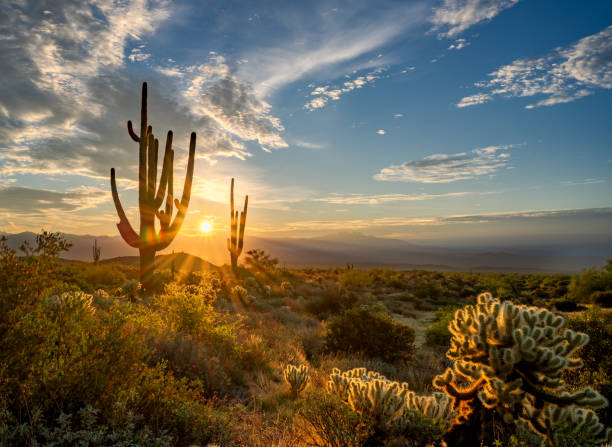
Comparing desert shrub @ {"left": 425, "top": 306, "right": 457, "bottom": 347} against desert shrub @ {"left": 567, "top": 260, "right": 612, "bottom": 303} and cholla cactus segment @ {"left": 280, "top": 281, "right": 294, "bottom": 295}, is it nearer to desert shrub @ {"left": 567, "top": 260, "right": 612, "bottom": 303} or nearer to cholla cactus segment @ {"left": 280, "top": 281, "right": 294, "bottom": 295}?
cholla cactus segment @ {"left": 280, "top": 281, "right": 294, "bottom": 295}

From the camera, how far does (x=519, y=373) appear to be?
2.69 metres

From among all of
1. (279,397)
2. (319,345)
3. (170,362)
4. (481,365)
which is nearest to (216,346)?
(170,362)

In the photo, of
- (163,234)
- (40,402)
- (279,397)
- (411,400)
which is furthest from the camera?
(163,234)

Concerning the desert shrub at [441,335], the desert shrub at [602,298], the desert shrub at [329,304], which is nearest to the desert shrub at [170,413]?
the desert shrub at [441,335]

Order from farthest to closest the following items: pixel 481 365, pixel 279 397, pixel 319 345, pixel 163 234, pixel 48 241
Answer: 1. pixel 163 234
2. pixel 319 345
3. pixel 279 397
4. pixel 48 241
5. pixel 481 365

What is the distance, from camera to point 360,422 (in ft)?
11.8

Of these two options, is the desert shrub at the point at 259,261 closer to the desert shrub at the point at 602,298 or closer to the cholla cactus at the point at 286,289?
the cholla cactus at the point at 286,289

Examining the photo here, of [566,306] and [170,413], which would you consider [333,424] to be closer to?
[170,413]

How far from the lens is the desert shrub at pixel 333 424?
3.58 metres

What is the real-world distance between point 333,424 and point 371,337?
538 cm

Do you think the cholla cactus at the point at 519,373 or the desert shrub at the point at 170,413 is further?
the desert shrub at the point at 170,413

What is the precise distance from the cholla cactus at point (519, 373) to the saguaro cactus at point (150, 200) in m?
12.9

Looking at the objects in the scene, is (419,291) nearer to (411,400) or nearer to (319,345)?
(319,345)

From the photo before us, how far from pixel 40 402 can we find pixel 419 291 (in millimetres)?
26520
